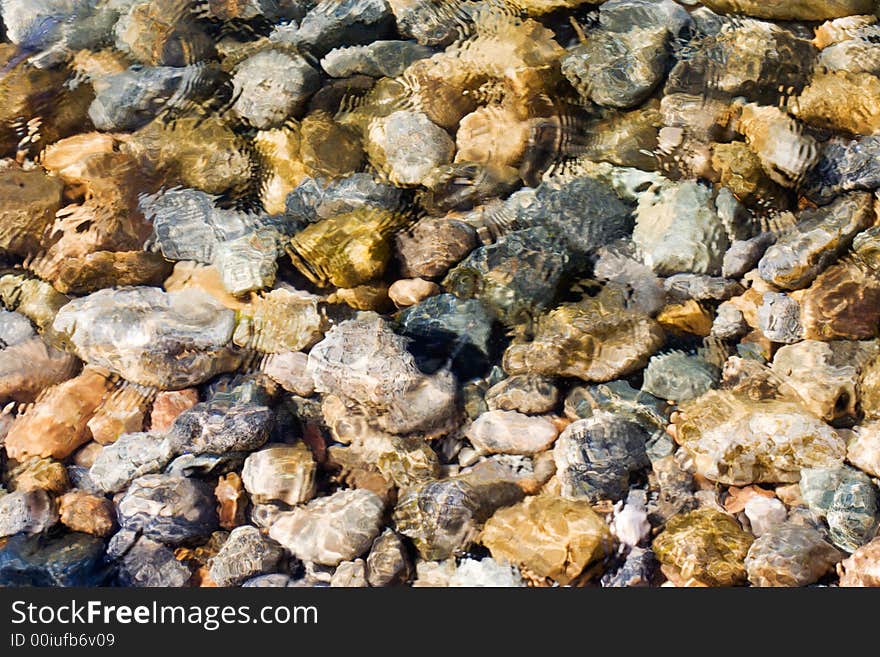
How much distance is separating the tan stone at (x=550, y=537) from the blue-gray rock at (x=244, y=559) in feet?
2.52

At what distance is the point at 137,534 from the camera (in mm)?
2938

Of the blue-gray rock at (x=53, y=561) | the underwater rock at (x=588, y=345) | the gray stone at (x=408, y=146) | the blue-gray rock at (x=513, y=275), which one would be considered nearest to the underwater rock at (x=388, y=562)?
the underwater rock at (x=588, y=345)

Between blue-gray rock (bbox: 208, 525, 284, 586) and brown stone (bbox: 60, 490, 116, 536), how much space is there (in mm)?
459

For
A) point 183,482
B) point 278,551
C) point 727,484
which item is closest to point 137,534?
point 183,482

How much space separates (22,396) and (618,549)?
8.52 ft

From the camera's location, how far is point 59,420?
10.7 ft

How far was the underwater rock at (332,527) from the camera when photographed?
2.82 meters

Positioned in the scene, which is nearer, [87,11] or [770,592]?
[770,592]

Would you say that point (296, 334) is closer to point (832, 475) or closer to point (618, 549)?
point (618, 549)

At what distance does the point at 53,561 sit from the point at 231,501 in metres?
0.65

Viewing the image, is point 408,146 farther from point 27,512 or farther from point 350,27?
point 27,512

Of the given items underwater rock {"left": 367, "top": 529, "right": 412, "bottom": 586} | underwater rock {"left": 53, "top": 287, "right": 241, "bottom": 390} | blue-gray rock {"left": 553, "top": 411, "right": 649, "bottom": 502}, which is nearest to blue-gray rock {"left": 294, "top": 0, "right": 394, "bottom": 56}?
underwater rock {"left": 53, "top": 287, "right": 241, "bottom": 390}

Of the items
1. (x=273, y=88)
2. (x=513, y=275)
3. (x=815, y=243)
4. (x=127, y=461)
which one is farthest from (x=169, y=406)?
(x=815, y=243)

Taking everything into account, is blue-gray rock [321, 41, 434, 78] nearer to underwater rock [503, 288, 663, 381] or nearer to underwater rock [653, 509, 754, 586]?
underwater rock [503, 288, 663, 381]
